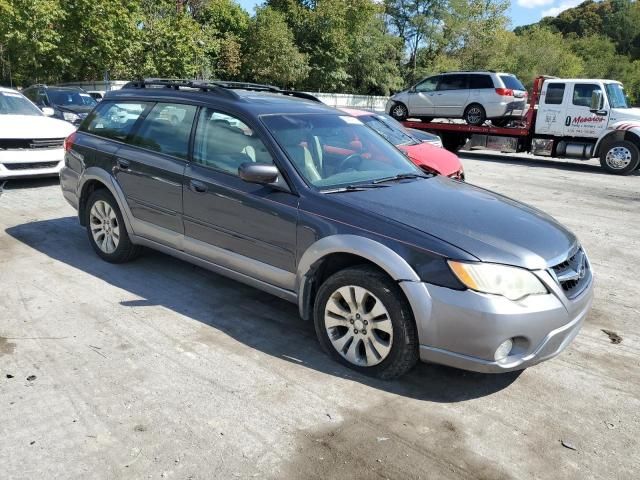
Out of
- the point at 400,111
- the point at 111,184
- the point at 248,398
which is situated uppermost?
the point at 400,111

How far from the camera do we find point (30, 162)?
8.59 m

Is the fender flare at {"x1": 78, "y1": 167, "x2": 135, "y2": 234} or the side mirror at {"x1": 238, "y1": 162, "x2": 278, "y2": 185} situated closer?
the side mirror at {"x1": 238, "y1": 162, "x2": 278, "y2": 185}

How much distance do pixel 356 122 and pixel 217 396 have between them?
2636 millimetres

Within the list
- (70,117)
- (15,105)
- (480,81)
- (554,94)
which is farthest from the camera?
(480,81)

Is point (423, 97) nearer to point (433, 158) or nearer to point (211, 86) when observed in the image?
point (433, 158)

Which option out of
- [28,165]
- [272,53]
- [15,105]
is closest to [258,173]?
[28,165]

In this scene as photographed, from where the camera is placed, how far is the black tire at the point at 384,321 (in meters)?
3.24

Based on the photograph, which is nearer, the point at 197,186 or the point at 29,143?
the point at 197,186

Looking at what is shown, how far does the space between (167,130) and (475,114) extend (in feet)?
45.2

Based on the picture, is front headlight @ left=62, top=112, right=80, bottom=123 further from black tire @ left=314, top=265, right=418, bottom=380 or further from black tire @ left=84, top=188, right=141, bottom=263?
black tire @ left=314, top=265, right=418, bottom=380

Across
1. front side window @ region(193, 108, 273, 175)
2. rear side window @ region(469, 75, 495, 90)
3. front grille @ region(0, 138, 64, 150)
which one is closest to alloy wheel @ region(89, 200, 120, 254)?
front side window @ region(193, 108, 273, 175)

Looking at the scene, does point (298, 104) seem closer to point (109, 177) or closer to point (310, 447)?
point (109, 177)

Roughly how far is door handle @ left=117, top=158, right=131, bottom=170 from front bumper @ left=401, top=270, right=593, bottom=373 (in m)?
2.95

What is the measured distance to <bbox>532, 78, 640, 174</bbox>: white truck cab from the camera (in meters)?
13.8
